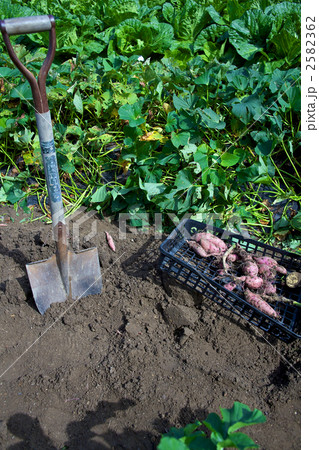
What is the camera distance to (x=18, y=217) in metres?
2.73

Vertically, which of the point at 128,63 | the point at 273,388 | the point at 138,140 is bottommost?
the point at 273,388

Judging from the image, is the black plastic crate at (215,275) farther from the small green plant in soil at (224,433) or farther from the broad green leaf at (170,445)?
Result: the broad green leaf at (170,445)

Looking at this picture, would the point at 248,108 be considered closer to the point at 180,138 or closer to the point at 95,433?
the point at 180,138

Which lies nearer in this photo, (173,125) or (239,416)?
(239,416)

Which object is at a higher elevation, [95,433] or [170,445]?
[170,445]

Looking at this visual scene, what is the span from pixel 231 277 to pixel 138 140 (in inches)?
43.8

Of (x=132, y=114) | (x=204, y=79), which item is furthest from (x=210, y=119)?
(x=132, y=114)

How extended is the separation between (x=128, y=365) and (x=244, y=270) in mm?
742

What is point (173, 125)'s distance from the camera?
8.36 ft

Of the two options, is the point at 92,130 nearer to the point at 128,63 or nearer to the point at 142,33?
the point at 128,63

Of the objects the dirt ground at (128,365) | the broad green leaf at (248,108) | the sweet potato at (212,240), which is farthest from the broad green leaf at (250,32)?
the dirt ground at (128,365)

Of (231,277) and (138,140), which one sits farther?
(138,140)

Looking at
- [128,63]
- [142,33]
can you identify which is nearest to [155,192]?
[128,63]

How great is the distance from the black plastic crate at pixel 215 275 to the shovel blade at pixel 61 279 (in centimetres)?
39
